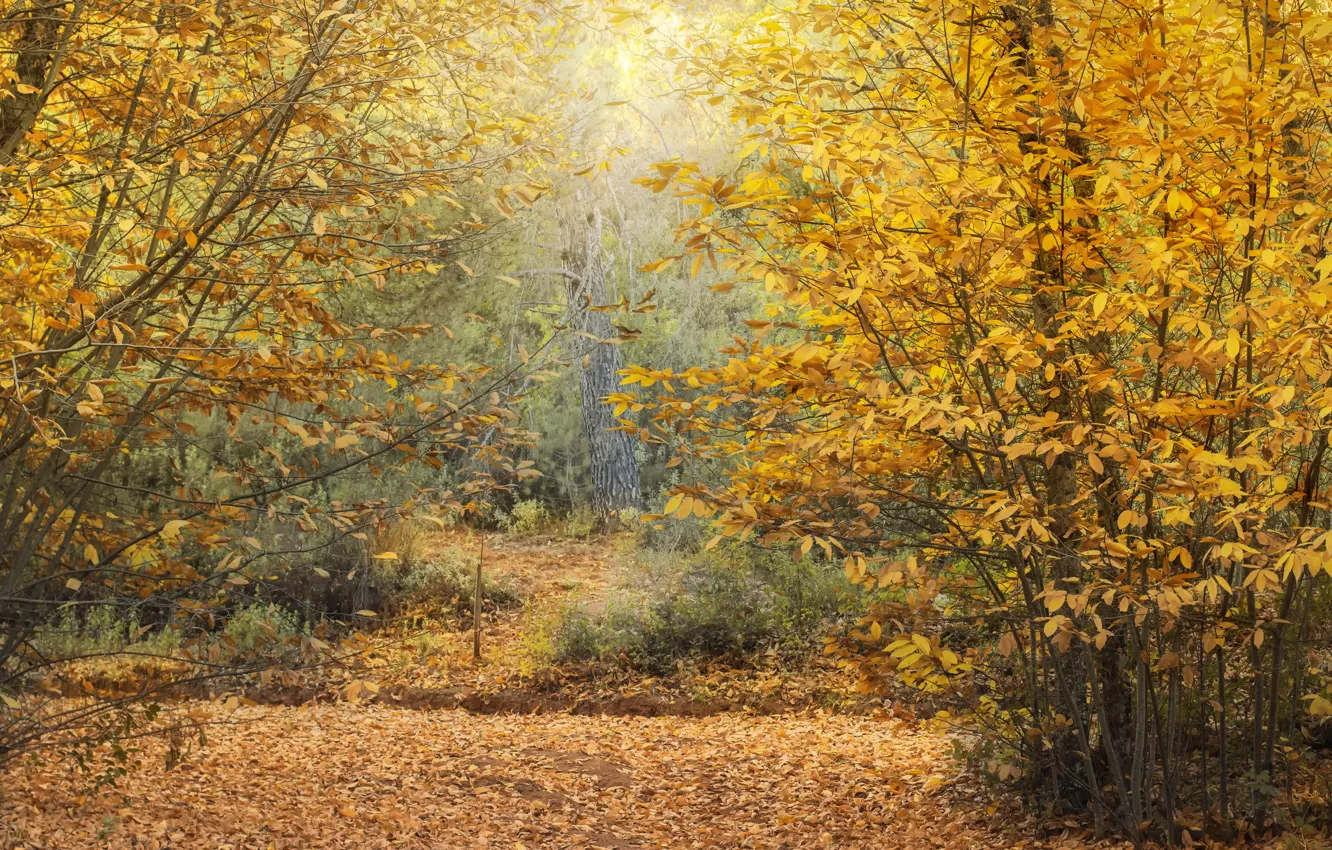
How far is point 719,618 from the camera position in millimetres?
9469

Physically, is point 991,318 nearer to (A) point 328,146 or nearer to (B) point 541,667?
(A) point 328,146

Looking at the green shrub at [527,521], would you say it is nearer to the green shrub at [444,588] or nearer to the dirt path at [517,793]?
the green shrub at [444,588]

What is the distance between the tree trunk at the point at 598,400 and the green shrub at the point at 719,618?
18.5 feet

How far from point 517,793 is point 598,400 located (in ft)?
32.2

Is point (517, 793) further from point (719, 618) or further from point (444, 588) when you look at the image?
point (444, 588)

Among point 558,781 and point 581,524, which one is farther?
point 581,524

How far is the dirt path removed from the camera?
491cm

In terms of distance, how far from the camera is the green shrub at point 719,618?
30.9ft

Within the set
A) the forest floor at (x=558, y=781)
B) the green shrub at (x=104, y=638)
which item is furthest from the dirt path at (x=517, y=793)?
the green shrub at (x=104, y=638)

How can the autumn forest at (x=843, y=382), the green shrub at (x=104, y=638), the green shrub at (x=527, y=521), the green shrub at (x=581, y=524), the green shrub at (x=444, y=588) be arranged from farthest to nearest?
the green shrub at (x=527, y=521)
the green shrub at (x=581, y=524)
the green shrub at (x=444, y=588)
the green shrub at (x=104, y=638)
the autumn forest at (x=843, y=382)

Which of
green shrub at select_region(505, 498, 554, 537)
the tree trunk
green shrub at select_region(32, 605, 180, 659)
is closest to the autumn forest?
green shrub at select_region(32, 605, 180, 659)

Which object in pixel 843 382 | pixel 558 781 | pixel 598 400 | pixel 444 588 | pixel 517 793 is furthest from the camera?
pixel 598 400

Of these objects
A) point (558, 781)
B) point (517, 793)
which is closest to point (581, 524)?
point (558, 781)

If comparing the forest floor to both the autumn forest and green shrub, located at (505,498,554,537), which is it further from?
green shrub, located at (505,498,554,537)
